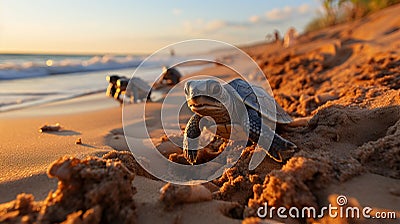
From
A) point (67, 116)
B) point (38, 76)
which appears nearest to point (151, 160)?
point (67, 116)

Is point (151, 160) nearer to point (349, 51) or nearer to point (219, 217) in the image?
point (219, 217)

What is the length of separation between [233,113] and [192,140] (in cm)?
44

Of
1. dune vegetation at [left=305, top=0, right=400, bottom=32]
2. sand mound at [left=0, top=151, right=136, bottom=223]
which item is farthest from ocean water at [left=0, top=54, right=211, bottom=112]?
dune vegetation at [left=305, top=0, right=400, bottom=32]

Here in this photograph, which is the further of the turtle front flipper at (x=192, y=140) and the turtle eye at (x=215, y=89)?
the turtle front flipper at (x=192, y=140)

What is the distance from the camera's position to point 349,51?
302 inches

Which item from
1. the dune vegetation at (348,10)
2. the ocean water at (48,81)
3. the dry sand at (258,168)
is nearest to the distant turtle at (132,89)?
the ocean water at (48,81)

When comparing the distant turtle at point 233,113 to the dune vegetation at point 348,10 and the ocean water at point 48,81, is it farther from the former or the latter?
the dune vegetation at point 348,10

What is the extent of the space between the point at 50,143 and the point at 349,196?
112 inches

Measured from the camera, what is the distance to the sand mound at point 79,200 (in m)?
1.37

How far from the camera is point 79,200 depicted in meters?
1.41

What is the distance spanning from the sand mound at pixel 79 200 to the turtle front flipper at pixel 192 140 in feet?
3.72

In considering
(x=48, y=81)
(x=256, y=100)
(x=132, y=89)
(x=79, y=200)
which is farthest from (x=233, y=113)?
(x=48, y=81)

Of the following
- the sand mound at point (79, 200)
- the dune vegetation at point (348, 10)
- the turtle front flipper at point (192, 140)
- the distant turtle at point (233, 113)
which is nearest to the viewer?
the sand mound at point (79, 200)

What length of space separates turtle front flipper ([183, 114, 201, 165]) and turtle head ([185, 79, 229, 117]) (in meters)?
0.29
